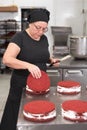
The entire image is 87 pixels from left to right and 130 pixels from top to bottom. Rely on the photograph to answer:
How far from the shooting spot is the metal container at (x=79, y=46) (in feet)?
10.0

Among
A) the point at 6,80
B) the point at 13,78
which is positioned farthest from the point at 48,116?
the point at 6,80

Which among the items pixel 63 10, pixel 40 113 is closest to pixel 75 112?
pixel 40 113

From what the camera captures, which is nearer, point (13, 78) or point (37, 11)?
point (37, 11)

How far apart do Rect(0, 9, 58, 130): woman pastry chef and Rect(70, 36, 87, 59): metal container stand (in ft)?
3.04

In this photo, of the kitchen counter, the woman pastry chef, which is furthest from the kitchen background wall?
the woman pastry chef

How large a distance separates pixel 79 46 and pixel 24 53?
1145 millimetres

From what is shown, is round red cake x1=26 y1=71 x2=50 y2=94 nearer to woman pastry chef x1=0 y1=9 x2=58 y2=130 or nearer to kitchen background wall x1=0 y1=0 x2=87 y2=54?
woman pastry chef x1=0 y1=9 x2=58 y2=130

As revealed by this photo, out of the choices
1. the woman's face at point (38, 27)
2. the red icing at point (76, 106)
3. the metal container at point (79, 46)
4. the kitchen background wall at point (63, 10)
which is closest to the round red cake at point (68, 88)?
the red icing at point (76, 106)

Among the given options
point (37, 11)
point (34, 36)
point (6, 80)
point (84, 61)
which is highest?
point (37, 11)

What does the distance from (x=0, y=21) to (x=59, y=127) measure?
4.73m

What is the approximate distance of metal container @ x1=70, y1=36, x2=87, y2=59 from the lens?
3061mm

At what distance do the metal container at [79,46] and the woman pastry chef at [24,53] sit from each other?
93cm

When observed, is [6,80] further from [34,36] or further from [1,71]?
[34,36]

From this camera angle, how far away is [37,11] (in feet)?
6.66
